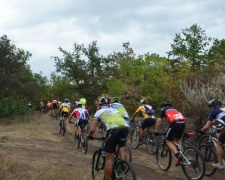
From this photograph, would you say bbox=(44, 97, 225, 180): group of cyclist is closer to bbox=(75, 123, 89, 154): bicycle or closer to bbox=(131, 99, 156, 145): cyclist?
bbox=(131, 99, 156, 145): cyclist

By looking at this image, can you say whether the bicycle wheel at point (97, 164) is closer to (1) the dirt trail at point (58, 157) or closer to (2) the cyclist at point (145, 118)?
(1) the dirt trail at point (58, 157)

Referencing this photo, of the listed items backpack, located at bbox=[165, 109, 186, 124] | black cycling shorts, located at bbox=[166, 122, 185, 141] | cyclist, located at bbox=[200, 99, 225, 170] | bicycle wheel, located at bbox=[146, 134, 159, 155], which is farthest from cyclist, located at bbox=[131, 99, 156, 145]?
cyclist, located at bbox=[200, 99, 225, 170]

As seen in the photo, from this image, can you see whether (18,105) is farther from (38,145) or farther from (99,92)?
(99,92)

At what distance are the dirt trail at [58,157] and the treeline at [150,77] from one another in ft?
15.7

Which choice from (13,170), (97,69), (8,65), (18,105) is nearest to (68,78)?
(97,69)

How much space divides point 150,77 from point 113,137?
917 inches

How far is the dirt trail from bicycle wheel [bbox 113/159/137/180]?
1763 mm

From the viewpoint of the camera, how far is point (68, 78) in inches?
1721

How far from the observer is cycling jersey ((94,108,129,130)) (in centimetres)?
662

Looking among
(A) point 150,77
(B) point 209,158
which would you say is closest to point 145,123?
(B) point 209,158

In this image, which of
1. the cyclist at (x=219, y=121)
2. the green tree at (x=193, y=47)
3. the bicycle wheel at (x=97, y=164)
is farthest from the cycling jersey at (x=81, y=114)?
the green tree at (x=193, y=47)

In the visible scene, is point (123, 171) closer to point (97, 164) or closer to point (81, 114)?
point (97, 164)

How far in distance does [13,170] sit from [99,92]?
3270cm

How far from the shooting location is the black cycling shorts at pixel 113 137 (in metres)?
6.55
